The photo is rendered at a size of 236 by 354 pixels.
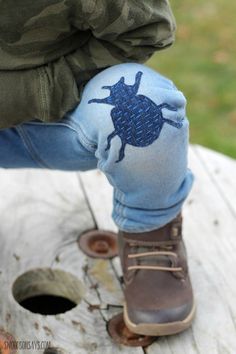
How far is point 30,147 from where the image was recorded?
1.32 m

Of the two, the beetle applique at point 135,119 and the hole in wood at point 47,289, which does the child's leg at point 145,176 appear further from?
the hole in wood at point 47,289

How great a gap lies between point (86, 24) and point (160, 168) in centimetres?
25

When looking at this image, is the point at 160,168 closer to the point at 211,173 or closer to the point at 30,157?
the point at 30,157

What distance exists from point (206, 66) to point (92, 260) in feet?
6.85

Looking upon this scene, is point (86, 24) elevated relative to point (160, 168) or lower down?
elevated

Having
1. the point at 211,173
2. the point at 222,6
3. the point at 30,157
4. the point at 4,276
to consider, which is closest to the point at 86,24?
the point at 30,157

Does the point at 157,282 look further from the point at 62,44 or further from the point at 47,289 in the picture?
the point at 62,44

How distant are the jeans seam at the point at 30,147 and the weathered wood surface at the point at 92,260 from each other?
0.61ft

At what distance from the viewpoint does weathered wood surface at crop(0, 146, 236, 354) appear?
3.99 feet

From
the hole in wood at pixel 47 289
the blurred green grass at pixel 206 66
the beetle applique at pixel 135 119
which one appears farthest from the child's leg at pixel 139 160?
the blurred green grass at pixel 206 66

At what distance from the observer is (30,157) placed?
4.42ft

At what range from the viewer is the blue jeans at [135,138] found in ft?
3.70

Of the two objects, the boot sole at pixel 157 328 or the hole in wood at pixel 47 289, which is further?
the hole in wood at pixel 47 289

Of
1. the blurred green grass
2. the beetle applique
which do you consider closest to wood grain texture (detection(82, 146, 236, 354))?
the beetle applique
